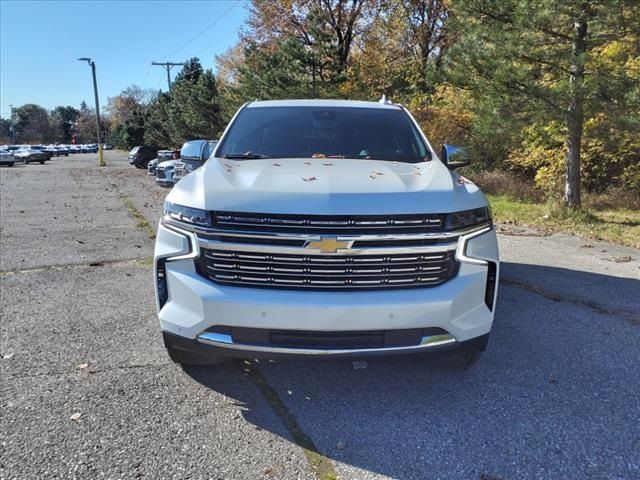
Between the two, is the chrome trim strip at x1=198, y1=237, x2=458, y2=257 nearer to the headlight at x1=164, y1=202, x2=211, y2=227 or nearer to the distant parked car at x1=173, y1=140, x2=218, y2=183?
the headlight at x1=164, y1=202, x2=211, y2=227

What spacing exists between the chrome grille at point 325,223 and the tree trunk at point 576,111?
297 inches

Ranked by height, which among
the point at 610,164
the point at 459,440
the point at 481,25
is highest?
the point at 481,25

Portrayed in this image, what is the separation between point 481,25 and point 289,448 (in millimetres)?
9041

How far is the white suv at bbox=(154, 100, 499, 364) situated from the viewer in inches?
106

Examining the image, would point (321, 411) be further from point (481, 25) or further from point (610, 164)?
point (610, 164)

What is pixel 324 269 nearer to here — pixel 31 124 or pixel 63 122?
pixel 31 124

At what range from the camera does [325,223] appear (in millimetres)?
2711

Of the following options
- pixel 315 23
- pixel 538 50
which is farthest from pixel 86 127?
pixel 538 50

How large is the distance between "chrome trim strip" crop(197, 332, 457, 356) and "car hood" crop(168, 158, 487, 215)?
72cm

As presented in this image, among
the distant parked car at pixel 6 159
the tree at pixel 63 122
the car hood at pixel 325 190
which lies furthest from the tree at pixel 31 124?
the car hood at pixel 325 190

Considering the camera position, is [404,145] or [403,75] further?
[403,75]

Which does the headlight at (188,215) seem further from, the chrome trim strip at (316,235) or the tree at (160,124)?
the tree at (160,124)

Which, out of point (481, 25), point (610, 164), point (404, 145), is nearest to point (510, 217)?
point (481, 25)

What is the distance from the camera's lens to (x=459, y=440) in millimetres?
2676
